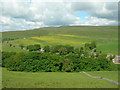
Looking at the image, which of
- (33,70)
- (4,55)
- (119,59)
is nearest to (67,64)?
(33,70)

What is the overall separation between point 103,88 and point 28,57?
24829 millimetres

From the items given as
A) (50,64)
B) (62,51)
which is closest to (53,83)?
(50,64)

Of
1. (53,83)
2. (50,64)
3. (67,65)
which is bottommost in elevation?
(67,65)

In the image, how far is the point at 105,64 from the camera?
39.3m

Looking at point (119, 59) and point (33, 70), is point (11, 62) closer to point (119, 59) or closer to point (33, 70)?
point (33, 70)

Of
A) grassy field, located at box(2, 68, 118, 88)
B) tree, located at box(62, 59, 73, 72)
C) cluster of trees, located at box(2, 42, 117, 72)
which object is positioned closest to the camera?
grassy field, located at box(2, 68, 118, 88)

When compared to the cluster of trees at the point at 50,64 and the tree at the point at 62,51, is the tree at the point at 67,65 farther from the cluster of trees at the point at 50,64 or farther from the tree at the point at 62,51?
the tree at the point at 62,51

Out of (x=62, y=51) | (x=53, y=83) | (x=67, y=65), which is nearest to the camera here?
(x=53, y=83)

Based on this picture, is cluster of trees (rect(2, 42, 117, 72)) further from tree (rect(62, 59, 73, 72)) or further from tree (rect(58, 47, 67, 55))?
tree (rect(58, 47, 67, 55))

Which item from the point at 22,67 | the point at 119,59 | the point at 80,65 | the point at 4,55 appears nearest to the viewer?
the point at 22,67

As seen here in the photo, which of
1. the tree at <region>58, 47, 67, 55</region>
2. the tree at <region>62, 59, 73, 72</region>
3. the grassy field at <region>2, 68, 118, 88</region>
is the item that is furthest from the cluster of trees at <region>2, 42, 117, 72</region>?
the tree at <region>58, 47, 67, 55</region>

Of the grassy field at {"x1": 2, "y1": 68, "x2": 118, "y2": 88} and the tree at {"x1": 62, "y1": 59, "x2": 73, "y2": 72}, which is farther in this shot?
the tree at {"x1": 62, "y1": 59, "x2": 73, "y2": 72}

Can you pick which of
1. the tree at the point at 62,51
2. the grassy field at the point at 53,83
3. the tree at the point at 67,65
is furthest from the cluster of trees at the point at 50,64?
the tree at the point at 62,51

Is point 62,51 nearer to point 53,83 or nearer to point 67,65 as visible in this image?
point 67,65
